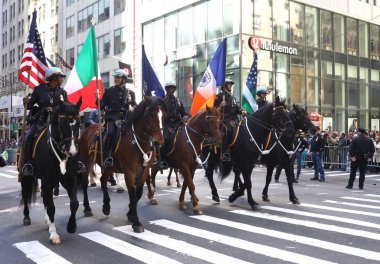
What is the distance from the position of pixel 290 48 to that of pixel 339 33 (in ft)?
20.7

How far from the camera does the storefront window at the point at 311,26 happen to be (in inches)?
1309

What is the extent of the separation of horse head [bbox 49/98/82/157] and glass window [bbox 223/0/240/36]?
24246 mm

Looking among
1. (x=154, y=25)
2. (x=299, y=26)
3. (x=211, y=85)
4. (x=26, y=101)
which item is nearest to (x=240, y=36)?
(x=299, y=26)

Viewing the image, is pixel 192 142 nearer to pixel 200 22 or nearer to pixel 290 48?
pixel 200 22

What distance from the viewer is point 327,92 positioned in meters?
34.5

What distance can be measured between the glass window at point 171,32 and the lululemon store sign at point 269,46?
301 inches

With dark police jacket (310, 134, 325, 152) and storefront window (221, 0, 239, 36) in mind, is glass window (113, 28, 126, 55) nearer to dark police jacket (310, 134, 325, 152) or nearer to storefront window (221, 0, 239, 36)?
storefront window (221, 0, 239, 36)

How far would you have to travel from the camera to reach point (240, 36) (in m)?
29.4

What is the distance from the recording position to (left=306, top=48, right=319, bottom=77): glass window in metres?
33.3

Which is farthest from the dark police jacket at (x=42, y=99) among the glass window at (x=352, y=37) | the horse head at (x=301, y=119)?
the glass window at (x=352, y=37)

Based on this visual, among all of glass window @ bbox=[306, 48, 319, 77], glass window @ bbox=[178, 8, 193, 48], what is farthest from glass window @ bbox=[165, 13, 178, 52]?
glass window @ bbox=[306, 48, 319, 77]

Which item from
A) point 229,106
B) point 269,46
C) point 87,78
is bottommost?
point 229,106

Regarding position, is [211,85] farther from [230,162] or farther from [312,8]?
[312,8]

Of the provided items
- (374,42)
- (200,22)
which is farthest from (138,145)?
(374,42)
